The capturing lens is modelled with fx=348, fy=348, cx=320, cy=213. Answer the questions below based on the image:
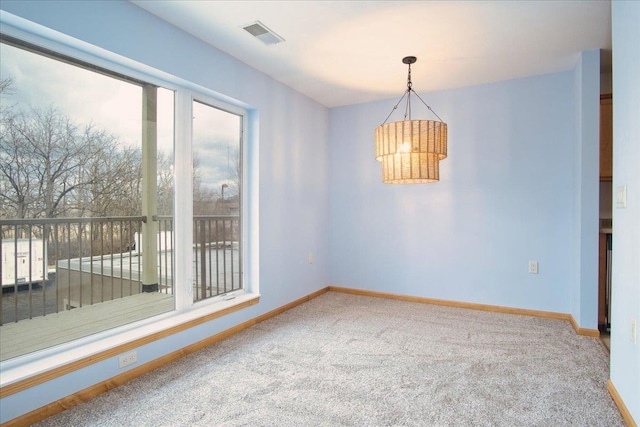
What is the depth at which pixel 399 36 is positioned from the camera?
8.71 feet

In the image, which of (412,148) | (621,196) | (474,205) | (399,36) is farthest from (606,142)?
(399,36)

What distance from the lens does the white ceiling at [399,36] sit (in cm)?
229

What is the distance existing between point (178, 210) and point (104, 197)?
0.53 m

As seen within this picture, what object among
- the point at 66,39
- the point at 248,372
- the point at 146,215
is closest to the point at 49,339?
the point at 146,215

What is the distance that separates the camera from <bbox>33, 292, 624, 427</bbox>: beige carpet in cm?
182

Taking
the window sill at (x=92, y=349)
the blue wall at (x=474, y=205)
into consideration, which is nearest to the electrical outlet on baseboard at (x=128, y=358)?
the window sill at (x=92, y=349)

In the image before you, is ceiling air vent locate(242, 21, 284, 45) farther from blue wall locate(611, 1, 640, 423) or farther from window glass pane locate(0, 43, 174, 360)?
blue wall locate(611, 1, 640, 423)

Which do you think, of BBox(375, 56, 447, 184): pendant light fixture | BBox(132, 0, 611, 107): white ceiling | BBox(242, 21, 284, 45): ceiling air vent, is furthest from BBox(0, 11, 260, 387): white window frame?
BBox(375, 56, 447, 184): pendant light fixture

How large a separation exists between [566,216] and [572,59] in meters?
1.43

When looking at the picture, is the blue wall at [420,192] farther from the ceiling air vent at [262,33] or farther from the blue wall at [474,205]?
the ceiling air vent at [262,33]

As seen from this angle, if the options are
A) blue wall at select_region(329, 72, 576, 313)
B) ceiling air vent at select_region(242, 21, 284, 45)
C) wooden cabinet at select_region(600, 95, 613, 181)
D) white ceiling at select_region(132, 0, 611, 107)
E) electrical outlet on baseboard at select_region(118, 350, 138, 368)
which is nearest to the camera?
electrical outlet on baseboard at select_region(118, 350, 138, 368)

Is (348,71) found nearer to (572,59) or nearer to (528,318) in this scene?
(572,59)

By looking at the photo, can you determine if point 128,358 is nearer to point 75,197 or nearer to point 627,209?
point 75,197

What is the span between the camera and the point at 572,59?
10.2 ft
